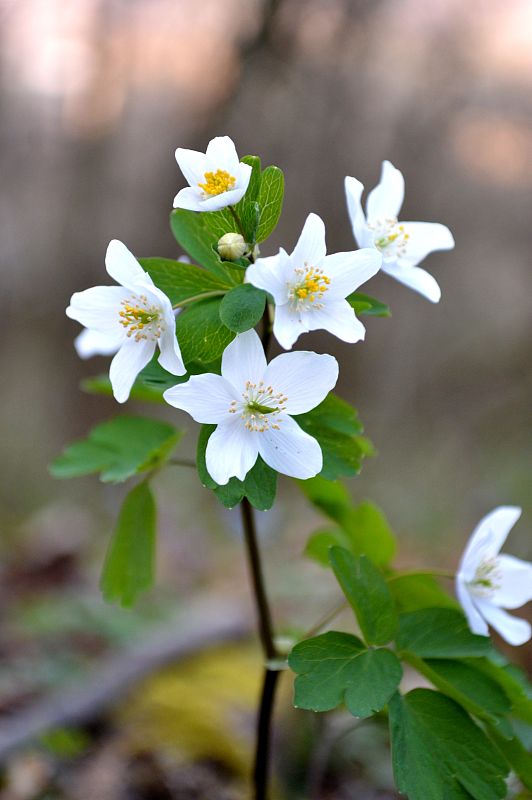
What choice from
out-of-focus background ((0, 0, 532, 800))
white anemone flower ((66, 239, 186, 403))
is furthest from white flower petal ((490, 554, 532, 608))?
out-of-focus background ((0, 0, 532, 800))

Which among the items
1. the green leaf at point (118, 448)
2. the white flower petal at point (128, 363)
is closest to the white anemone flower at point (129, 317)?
the white flower petal at point (128, 363)

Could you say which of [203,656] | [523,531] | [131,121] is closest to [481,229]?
[131,121]

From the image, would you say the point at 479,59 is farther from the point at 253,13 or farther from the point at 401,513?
the point at 401,513

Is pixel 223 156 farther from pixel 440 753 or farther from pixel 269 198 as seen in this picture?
pixel 440 753

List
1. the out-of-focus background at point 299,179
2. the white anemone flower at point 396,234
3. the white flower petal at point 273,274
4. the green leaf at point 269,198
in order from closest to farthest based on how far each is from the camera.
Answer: the white flower petal at point 273,274 < the green leaf at point 269,198 < the white anemone flower at point 396,234 < the out-of-focus background at point 299,179

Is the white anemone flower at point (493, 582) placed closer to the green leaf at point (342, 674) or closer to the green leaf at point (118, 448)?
the green leaf at point (342, 674)

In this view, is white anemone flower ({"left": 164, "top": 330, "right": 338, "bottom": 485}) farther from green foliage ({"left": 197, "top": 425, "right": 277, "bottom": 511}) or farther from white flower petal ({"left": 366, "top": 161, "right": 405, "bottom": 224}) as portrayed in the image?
white flower petal ({"left": 366, "top": 161, "right": 405, "bottom": 224})

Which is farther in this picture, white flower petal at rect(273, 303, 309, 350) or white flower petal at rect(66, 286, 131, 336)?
white flower petal at rect(66, 286, 131, 336)
